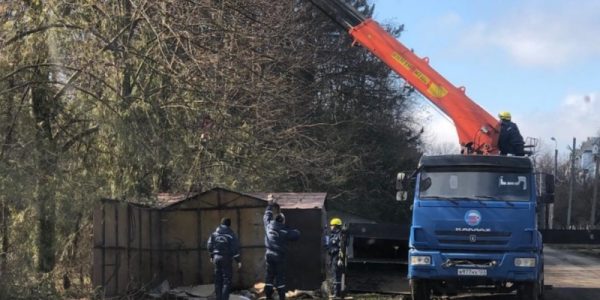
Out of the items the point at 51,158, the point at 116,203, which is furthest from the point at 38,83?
the point at 116,203

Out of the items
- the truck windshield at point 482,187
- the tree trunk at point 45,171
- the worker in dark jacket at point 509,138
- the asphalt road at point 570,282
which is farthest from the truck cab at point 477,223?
the tree trunk at point 45,171

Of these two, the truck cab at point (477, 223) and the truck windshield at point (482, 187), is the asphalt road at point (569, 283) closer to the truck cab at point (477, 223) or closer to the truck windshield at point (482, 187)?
the truck cab at point (477, 223)

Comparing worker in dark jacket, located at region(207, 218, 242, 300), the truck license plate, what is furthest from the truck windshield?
worker in dark jacket, located at region(207, 218, 242, 300)

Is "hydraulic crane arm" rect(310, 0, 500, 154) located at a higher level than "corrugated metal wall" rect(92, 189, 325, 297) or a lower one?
higher

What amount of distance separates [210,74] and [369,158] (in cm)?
1968

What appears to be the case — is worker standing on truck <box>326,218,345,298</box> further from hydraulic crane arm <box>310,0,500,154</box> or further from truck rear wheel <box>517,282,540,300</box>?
truck rear wheel <box>517,282,540,300</box>

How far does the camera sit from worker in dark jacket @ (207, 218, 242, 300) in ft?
42.6

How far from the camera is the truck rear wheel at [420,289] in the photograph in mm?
12797

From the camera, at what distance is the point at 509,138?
14539 mm

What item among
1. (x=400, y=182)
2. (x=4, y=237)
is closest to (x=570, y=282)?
(x=400, y=182)

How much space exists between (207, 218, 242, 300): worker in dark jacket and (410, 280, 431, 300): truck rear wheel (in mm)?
3208

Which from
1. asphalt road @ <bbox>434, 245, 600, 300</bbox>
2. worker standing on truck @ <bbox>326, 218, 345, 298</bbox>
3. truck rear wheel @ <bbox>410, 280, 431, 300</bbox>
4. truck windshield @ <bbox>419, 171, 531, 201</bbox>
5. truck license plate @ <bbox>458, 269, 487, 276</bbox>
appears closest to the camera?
truck license plate @ <bbox>458, 269, 487, 276</bbox>

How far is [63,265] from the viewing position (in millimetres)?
12391

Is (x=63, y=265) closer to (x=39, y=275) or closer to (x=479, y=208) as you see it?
(x=39, y=275)
